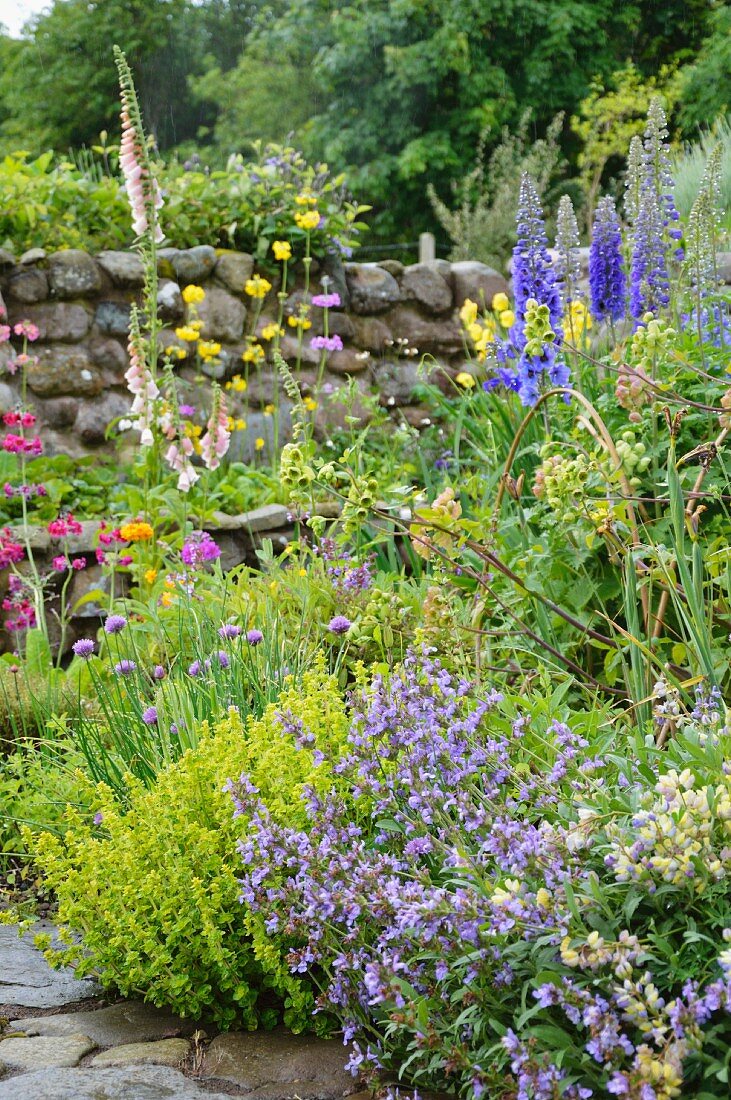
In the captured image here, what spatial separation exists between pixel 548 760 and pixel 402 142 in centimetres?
1613

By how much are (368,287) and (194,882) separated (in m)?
5.40

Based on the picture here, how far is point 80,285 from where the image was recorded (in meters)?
5.89

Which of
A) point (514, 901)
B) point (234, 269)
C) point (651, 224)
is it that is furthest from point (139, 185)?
point (514, 901)

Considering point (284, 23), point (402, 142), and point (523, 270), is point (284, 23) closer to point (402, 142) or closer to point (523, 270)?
point (402, 142)

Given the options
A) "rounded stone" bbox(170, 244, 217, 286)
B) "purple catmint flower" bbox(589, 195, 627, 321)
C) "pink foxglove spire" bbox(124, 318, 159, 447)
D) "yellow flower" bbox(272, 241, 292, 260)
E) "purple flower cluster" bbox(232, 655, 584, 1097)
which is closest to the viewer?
"purple flower cluster" bbox(232, 655, 584, 1097)

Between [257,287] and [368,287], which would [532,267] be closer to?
[257,287]

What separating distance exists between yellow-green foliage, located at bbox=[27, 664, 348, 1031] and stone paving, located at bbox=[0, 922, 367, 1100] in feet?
0.17

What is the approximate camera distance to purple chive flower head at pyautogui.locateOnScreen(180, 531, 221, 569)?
3771mm

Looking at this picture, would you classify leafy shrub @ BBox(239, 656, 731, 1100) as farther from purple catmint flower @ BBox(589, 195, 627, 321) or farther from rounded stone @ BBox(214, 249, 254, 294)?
rounded stone @ BBox(214, 249, 254, 294)

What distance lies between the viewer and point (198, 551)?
3777 mm

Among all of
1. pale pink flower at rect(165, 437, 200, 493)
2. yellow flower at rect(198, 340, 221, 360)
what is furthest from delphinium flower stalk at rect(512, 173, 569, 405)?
yellow flower at rect(198, 340, 221, 360)

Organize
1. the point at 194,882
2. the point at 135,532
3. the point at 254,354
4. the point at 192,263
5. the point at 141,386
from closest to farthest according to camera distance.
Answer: the point at 194,882 < the point at 135,532 < the point at 141,386 < the point at 254,354 < the point at 192,263

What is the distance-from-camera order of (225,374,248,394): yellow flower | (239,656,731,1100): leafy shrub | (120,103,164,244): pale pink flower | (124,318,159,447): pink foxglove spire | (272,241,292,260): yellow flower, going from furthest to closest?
(272,241,292,260): yellow flower
(225,374,248,394): yellow flower
(120,103,164,244): pale pink flower
(124,318,159,447): pink foxglove spire
(239,656,731,1100): leafy shrub

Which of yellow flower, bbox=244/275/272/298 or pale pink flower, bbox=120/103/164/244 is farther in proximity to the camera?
yellow flower, bbox=244/275/272/298
